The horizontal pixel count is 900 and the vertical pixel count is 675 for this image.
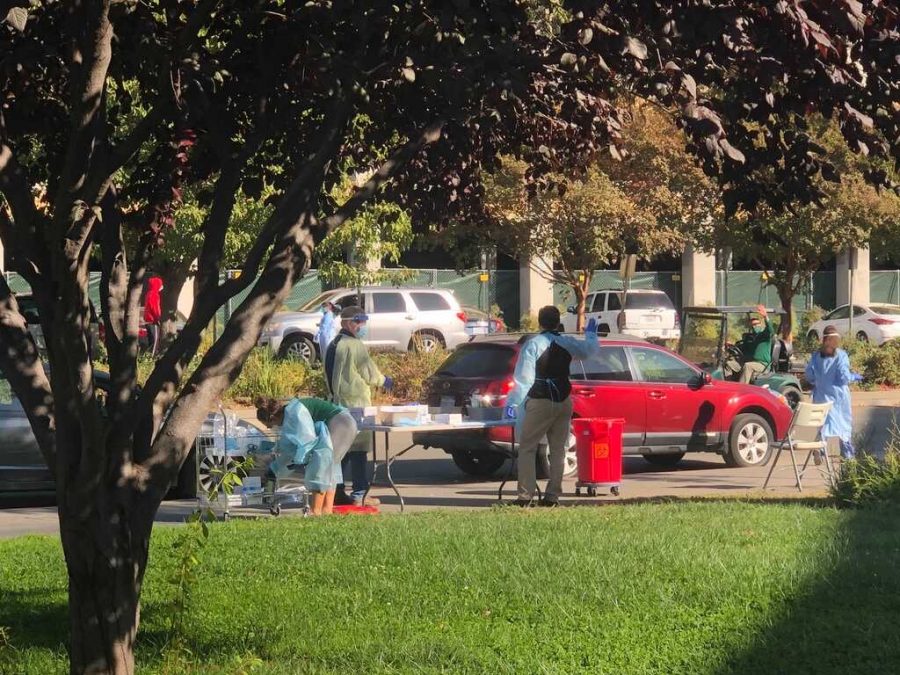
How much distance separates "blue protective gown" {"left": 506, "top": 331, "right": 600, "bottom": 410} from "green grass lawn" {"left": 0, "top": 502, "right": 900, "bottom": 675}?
2.23 metres

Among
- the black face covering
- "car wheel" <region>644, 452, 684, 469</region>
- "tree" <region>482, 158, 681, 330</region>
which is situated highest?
"tree" <region>482, 158, 681, 330</region>

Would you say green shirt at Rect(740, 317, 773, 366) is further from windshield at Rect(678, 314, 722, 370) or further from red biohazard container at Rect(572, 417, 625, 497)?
red biohazard container at Rect(572, 417, 625, 497)

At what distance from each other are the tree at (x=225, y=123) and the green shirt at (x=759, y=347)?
13.1 m

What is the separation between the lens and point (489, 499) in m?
13.7

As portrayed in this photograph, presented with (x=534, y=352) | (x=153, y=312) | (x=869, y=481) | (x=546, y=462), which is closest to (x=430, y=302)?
(x=153, y=312)

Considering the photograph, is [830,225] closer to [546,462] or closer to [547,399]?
[546,462]

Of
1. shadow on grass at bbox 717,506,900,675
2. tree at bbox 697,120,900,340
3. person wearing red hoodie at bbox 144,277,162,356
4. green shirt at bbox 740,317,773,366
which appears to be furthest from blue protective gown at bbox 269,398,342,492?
tree at bbox 697,120,900,340

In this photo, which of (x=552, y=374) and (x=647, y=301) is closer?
(x=552, y=374)

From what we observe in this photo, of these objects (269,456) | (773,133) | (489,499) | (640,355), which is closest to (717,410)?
(640,355)

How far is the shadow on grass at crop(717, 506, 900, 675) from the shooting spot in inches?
248

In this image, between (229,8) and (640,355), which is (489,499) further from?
(229,8)

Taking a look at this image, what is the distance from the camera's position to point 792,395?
834 inches

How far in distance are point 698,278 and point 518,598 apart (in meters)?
41.0

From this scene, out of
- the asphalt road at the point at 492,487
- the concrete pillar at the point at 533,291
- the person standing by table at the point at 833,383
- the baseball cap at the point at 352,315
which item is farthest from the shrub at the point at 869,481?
the concrete pillar at the point at 533,291
